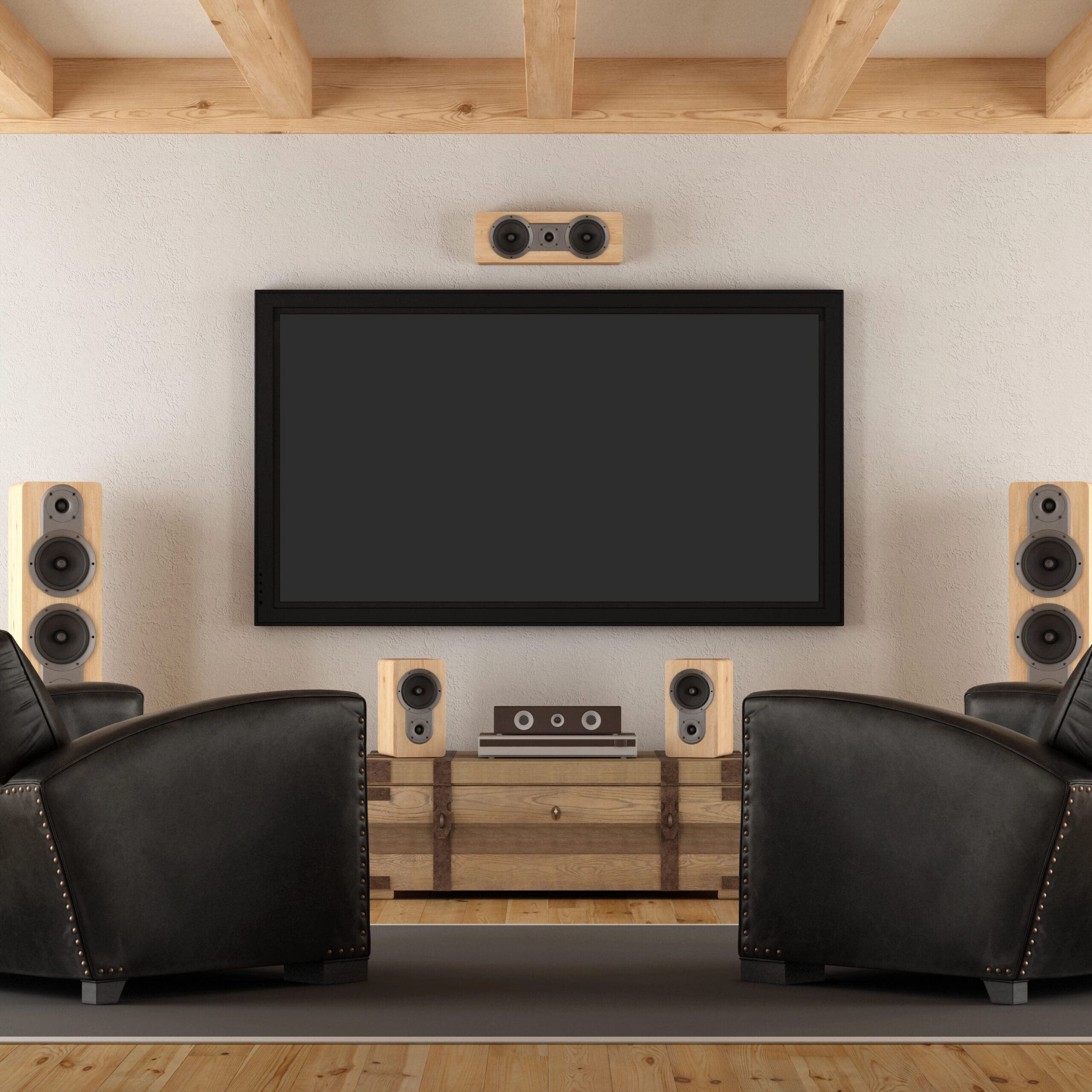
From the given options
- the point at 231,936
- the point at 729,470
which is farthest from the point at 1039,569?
the point at 231,936

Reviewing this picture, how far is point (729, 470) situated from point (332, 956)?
2.32 meters

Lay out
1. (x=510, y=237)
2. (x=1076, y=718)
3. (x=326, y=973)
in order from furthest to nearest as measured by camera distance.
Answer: (x=510, y=237), (x=326, y=973), (x=1076, y=718)

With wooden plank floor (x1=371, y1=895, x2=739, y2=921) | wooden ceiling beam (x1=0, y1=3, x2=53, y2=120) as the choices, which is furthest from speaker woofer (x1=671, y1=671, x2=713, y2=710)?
wooden ceiling beam (x1=0, y1=3, x2=53, y2=120)

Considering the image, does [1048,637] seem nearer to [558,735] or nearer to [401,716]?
[558,735]

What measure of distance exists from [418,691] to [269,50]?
199 centimetres

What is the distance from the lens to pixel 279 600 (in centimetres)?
404

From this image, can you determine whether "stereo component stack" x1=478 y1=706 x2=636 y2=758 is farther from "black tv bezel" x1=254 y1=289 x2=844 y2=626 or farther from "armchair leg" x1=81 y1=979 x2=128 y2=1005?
"armchair leg" x1=81 y1=979 x2=128 y2=1005

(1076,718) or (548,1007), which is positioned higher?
(1076,718)

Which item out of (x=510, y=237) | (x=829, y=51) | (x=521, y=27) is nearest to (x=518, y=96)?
(x=521, y=27)

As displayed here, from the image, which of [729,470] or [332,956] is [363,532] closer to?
[729,470]

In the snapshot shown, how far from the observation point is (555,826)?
359 cm

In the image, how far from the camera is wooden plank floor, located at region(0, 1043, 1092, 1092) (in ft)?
A: 6.01

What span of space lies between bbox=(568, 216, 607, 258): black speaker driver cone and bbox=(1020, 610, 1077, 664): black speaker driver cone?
1.85 meters

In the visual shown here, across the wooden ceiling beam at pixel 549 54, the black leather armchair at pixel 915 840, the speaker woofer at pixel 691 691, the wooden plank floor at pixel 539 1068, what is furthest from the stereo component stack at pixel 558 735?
the wooden ceiling beam at pixel 549 54
